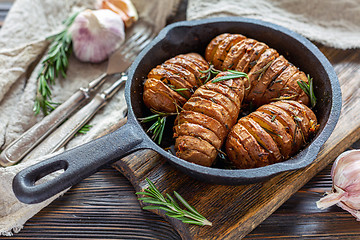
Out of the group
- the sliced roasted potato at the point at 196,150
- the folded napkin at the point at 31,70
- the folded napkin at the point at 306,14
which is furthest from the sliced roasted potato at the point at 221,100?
the folded napkin at the point at 306,14

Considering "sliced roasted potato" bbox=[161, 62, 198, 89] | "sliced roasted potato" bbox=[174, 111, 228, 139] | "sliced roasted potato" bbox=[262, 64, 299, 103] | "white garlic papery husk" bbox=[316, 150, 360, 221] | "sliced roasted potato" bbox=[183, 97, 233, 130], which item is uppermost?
"sliced roasted potato" bbox=[262, 64, 299, 103]

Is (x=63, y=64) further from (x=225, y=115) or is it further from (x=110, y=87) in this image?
(x=225, y=115)

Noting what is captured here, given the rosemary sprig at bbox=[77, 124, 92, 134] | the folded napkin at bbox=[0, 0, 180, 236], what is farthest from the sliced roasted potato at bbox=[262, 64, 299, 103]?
the rosemary sprig at bbox=[77, 124, 92, 134]

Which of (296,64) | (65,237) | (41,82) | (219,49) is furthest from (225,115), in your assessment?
(41,82)

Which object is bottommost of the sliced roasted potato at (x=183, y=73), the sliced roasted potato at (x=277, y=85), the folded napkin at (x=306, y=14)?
the sliced roasted potato at (x=183, y=73)

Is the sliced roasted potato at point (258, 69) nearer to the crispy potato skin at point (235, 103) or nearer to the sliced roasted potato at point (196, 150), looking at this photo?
the crispy potato skin at point (235, 103)

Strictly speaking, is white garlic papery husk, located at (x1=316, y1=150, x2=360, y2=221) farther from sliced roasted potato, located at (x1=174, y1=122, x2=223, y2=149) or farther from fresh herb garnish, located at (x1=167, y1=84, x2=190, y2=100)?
fresh herb garnish, located at (x1=167, y1=84, x2=190, y2=100)
